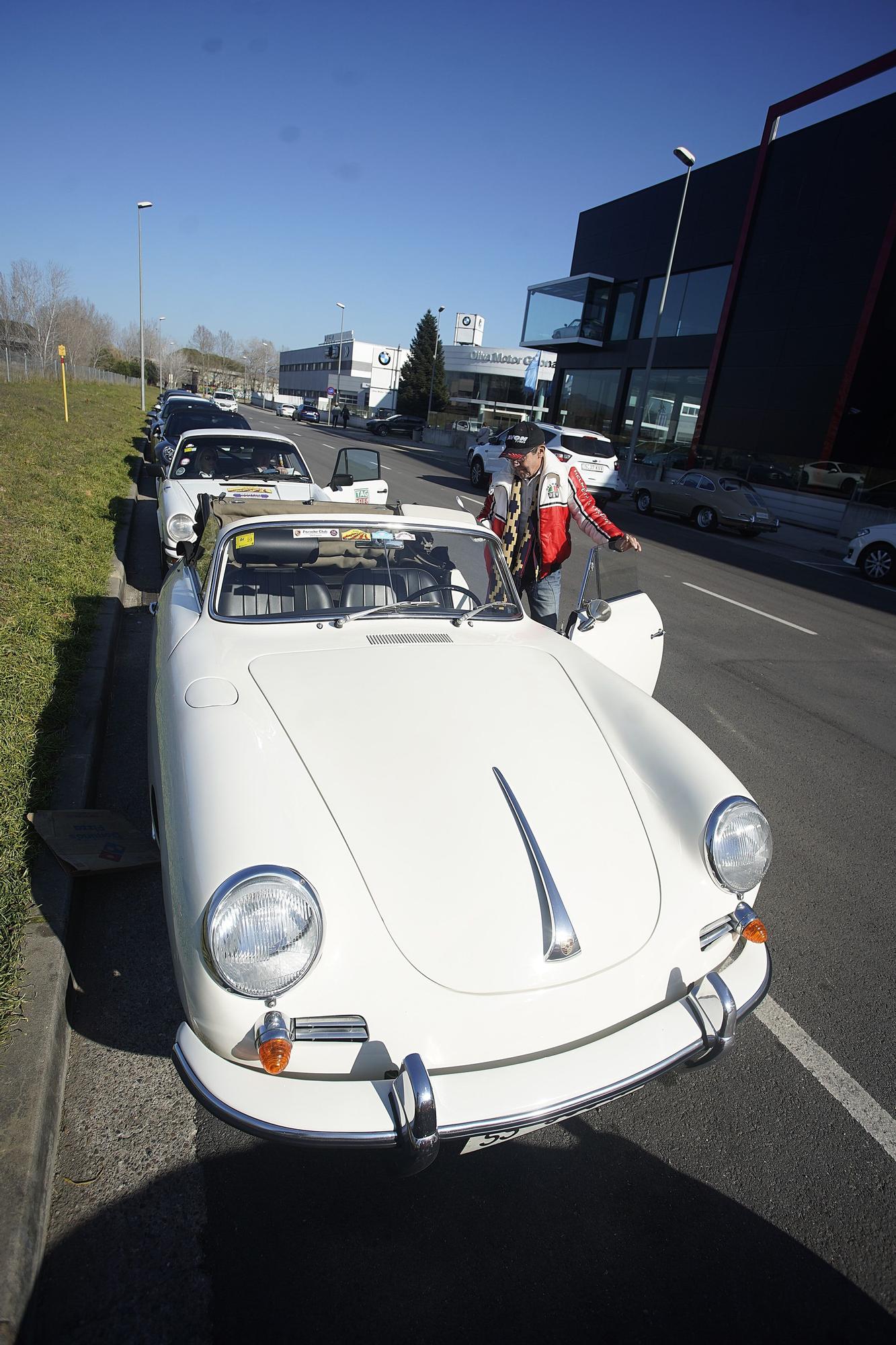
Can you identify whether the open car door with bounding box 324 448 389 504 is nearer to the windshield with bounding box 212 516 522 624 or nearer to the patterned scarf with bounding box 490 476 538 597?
the patterned scarf with bounding box 490 476 538 597

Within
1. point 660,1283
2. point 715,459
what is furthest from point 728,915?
point 715,459

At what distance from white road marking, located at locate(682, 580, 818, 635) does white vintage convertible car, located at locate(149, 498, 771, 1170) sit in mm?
6737

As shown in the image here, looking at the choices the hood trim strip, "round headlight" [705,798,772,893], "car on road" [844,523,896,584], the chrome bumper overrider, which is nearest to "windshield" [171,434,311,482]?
the hood trim strip

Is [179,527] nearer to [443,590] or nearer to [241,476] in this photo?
[241,476]

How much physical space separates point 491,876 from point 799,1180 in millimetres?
1281

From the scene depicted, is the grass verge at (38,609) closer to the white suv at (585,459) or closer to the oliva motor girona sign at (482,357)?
the white suv at (585,459)

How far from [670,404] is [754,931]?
30.3m

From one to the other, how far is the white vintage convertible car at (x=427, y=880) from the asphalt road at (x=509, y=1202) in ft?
1.15

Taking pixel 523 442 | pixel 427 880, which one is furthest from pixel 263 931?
pixel 523 442

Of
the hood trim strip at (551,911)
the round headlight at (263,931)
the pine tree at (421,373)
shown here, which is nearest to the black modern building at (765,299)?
the hood trim strip at (551,911)

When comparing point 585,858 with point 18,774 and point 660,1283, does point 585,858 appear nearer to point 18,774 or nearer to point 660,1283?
point 660,1283

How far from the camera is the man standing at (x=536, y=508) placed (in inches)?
173

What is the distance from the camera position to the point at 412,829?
2092 millimetres

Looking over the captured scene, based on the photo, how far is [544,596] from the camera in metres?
4.71
